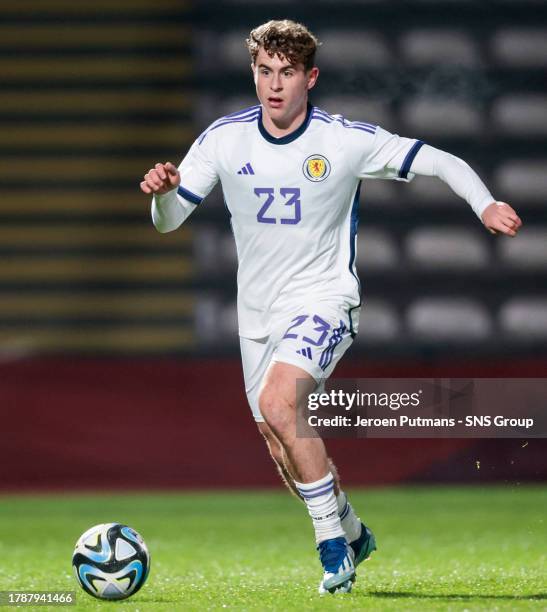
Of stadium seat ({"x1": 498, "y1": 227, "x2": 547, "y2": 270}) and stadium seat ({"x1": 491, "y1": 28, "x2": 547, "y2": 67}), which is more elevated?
stadium seat ({"x1": 491, "y1": 28, "x2": 547, "y2": 67})

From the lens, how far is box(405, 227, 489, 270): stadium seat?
848cm

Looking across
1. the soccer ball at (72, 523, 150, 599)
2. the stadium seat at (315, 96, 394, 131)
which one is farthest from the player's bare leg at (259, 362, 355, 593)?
the stadium seat at (315, 96, 394, 131)

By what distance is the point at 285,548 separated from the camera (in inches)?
211

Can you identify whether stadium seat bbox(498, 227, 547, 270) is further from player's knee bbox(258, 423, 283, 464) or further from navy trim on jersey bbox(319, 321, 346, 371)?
navy trim on jersey bbox(319, 321, 346, 371)

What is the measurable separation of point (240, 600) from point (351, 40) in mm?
5591

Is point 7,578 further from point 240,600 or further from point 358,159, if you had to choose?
point 358,159

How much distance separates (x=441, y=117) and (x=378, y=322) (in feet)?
4.56

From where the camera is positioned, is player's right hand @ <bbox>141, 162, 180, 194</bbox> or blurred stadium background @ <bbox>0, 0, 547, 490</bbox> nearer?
player's right hand @ <bbox>141, 162, 180, 194</bbox>

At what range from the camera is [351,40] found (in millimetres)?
8539

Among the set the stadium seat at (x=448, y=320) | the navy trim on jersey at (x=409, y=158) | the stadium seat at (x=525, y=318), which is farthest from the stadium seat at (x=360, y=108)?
the navy trim on jersey at (x=409, y=158)

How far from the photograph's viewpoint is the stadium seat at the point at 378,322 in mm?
8320

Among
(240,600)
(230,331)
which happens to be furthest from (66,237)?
(240,600)

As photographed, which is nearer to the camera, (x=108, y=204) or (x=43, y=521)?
(x=43, y=521)

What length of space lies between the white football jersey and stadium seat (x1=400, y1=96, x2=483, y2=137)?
4.54 metres
